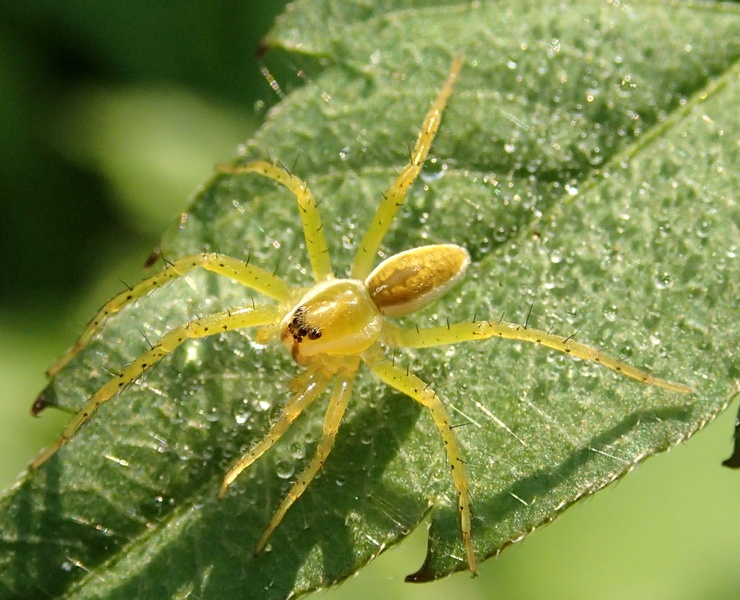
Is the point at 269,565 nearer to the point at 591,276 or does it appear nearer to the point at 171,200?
the point at 591,276

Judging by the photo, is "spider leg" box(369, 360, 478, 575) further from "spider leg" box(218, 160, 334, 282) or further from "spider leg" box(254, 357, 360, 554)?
"spider leg" box(218, 160, 334, 282)

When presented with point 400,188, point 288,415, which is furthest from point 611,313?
point 288,415

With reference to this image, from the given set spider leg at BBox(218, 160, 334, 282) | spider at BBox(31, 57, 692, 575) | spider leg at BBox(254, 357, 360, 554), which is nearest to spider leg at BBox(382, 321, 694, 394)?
spider at BBox(31, 57, 692, 575)

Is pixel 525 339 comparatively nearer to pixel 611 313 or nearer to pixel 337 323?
pixel 611 313

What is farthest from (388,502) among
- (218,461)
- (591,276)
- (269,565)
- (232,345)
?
(591,276)

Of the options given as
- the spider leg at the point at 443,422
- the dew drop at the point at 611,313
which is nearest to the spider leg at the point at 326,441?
the spider leg at the point at 443,422
